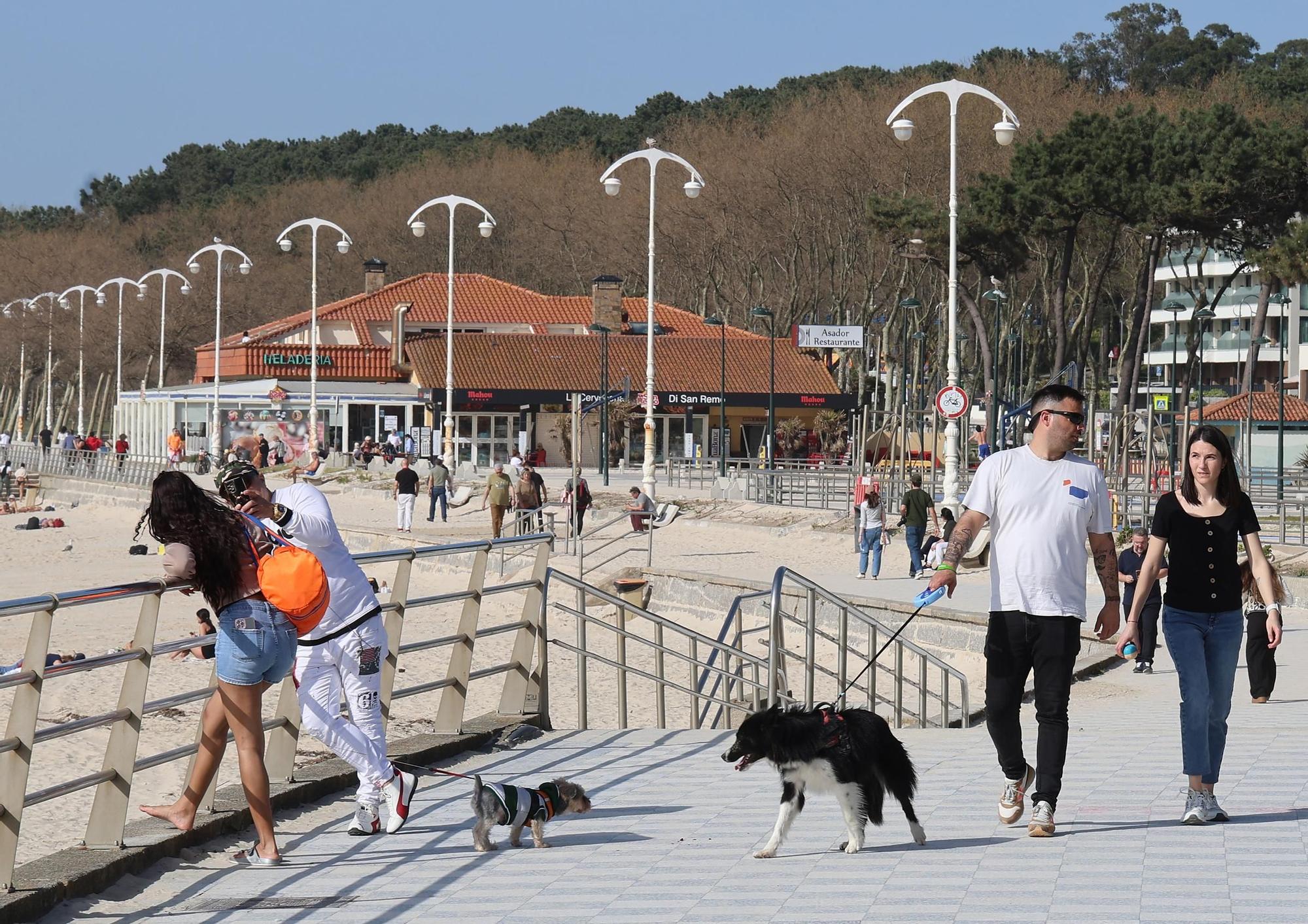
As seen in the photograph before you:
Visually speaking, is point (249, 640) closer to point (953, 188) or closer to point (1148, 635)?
point (1148, 635)

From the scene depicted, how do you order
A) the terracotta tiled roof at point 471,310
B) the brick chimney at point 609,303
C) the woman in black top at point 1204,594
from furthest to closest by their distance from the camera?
the terracotta tiled roof at point 471,310, the brick chimney at point 609,303, the woman in black top at point 1204,594

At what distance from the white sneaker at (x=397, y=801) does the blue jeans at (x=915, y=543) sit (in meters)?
19.2

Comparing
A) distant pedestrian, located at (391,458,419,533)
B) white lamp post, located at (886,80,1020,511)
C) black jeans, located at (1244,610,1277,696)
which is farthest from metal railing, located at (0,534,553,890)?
distant pedestrian, located at (391,458,419,533)

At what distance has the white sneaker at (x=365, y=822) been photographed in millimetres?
7078

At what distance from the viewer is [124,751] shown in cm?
656

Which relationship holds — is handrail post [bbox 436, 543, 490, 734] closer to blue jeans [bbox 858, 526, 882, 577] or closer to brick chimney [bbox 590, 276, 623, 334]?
blue jeans [bbox 858, 526, 882, 577]

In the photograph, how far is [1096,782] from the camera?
831 cm

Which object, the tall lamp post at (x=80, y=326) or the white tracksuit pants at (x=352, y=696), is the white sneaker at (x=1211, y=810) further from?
the tall lamp post at (x=80, y=326)

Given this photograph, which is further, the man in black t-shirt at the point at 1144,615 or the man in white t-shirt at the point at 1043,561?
the man in black t-shirt at the point at 1144,615

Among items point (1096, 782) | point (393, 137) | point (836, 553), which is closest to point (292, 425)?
point (836, 553)

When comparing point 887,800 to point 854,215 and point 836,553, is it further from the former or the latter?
point 854,215

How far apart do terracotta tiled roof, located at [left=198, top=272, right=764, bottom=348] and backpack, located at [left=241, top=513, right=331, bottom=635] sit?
65942 millimetres

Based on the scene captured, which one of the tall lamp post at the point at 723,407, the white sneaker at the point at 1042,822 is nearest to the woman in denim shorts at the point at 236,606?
the white sneaker at the point at 1042,822

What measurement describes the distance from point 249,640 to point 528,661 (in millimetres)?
3389
